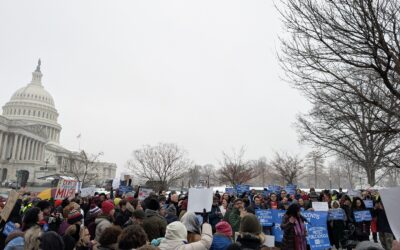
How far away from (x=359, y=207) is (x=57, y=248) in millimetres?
10057

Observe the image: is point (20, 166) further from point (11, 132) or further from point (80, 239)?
point (80, 239)

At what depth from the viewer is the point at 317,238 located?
892cm

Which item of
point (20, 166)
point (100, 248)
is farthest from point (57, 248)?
point (20, 166)

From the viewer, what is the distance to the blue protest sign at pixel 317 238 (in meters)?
8.84

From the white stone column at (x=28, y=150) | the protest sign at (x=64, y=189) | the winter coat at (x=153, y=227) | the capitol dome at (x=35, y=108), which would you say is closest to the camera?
the winter coat at (x=153, y=227)

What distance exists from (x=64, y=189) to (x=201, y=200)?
6307 mm

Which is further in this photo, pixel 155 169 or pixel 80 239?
pixel 155 169

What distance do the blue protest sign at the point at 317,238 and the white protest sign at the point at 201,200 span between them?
308 cm

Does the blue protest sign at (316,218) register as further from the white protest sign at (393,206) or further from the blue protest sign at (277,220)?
the white protest sign at (393,206)

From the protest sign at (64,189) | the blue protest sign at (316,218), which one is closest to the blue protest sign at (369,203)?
the blue protest sign at (316,218)

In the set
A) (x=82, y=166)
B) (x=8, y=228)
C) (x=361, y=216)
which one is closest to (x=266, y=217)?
(x=361, y=216)

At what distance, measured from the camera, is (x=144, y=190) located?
50.8 ft

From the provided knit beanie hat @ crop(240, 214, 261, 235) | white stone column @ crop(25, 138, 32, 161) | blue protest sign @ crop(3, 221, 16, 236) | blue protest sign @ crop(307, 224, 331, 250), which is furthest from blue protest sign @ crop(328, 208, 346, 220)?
white stone column @ crop(25, 138, 32, 161)

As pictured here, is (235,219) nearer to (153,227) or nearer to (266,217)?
(266,217)
